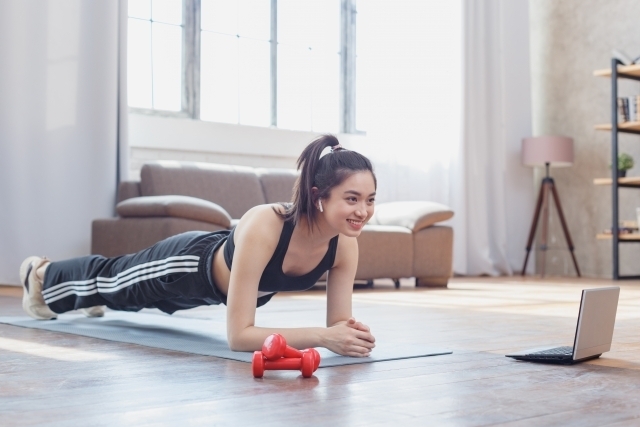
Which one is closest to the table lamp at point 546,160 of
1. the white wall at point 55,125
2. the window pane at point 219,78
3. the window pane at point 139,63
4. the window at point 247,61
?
the window at point 247,61

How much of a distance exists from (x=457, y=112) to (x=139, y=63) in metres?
2.59

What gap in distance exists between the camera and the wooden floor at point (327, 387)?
1404 mm

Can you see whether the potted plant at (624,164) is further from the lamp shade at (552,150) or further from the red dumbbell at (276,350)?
the red dumbbell at (276,350)

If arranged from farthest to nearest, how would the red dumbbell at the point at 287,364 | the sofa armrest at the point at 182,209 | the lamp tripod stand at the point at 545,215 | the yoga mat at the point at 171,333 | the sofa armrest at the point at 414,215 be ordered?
the lamp tripod stand at the point at 545,215 → the sofa armrest at the point at 414,215 → the sofa armrest at the point at 182,209 → the yoga mat at the point at 171,333 → the red dumbbell at the point at 287,364

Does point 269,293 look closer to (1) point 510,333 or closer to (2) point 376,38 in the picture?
(1) point 510,333

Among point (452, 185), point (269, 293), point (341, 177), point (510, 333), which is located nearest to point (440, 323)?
point (510, 333)

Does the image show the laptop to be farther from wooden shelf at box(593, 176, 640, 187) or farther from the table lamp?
the table lamp

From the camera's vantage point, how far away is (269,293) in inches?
94.0

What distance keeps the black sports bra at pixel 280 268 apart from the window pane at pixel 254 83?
13.8 ft

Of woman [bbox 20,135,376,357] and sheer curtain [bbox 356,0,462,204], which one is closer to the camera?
woman [bbox 20,135,376,357]

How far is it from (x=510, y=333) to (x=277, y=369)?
118 cm

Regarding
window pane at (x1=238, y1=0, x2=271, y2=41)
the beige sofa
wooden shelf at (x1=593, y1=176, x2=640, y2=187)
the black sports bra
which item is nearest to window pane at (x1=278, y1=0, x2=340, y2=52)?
window pane at (x1=238, y1=0, x2=271, y2=41)

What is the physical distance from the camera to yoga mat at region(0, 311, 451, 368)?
2156 mm

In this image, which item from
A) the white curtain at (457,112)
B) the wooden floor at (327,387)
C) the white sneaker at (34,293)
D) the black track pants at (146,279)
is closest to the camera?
the wooden floor at (327,387)
